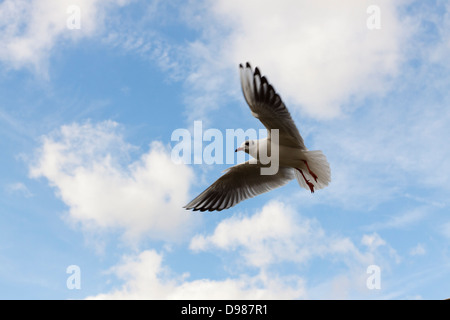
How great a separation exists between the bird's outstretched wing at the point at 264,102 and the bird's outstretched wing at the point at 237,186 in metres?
1.03

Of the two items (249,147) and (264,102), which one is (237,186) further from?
(264,102)

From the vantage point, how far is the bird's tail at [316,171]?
521 centimetres

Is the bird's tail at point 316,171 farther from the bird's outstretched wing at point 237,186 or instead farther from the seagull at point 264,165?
the bird's outstretched wing at point 237,186

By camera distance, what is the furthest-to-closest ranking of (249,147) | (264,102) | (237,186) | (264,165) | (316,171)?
(237,186)
(264,165)
(316,171)
(249,147)
(264,102)

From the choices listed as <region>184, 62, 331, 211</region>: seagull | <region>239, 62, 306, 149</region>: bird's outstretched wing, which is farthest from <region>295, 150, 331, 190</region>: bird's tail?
<region>239, 62, 306, 149</region>: bird's outstretched wing

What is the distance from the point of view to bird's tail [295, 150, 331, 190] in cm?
521

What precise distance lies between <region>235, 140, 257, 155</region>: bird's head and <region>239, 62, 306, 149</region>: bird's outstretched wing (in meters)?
0.44

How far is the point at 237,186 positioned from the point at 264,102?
1786mm

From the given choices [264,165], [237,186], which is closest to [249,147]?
[264,165]

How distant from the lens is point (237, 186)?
6.02 metres
